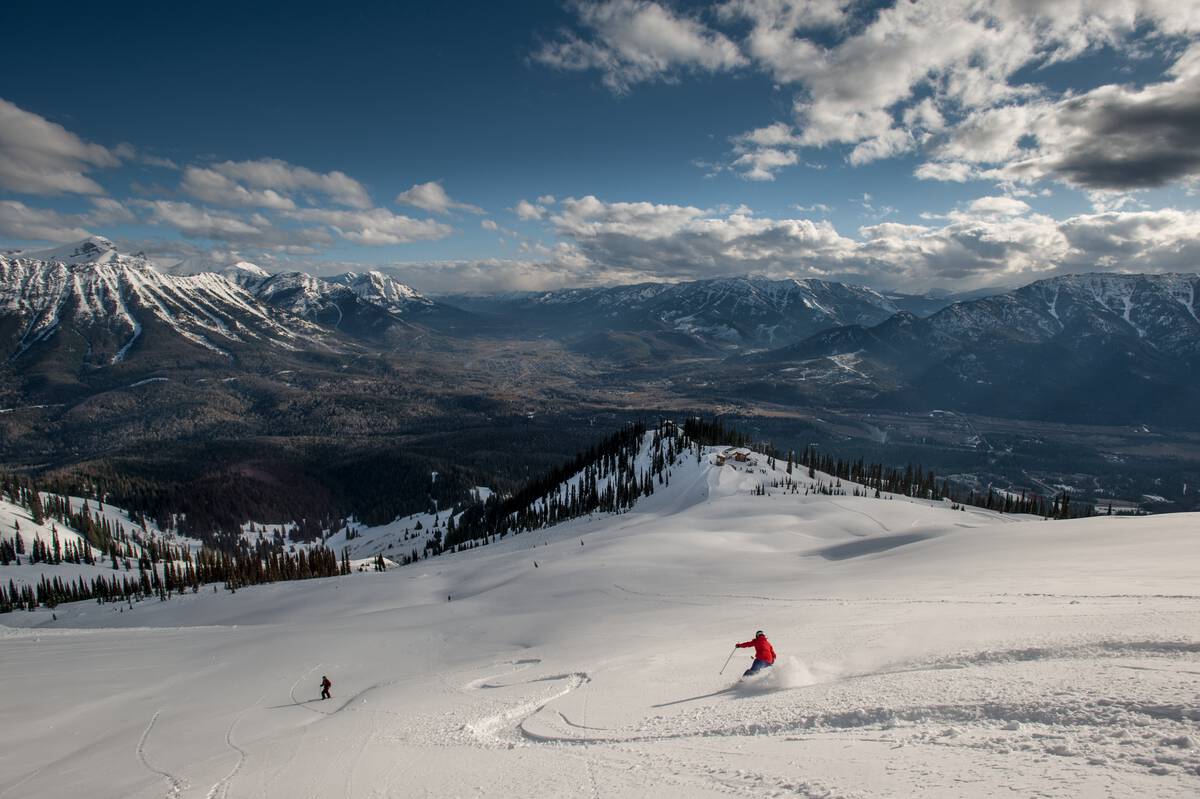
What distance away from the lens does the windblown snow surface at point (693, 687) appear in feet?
34.2

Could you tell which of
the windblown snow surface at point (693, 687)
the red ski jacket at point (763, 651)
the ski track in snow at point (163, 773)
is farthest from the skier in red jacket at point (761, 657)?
the ski track in snow at point (163, 773)

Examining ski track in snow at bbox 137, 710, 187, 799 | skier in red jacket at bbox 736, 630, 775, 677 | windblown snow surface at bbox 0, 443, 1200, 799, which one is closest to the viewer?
windblown snow surface at bbox 0, 443, 1200, 799

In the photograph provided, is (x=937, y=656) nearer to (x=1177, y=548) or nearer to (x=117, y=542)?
(x=1177, y=548)

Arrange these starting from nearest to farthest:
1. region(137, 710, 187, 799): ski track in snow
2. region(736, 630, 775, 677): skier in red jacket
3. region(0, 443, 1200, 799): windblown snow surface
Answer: region(0, 443, 1200, 799): windblown snow surface
region(736, 630, 775, 677): skier in red jacket
region(137, 710, 187, 799): ski track in snow

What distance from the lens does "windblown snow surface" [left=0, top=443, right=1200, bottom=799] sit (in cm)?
1043

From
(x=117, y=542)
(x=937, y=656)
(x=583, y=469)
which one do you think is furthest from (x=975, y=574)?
(x=117, y=542)

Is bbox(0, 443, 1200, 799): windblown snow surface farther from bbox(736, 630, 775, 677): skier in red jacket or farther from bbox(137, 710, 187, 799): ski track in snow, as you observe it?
bbox(736, 630, 775, 677): skier in red jacket

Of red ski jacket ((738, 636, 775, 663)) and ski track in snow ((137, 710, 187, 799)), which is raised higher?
red ski jacket ((738, 636, 775, 663))

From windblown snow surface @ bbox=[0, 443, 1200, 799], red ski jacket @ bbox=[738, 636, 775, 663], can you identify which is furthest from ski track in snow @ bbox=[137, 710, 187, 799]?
red ski jacket @ bbox=[738, 636, 775, 663]

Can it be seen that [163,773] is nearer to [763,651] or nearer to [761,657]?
[761,657]

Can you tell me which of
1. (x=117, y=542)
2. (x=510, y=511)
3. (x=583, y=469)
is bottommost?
(x=117, y=542)

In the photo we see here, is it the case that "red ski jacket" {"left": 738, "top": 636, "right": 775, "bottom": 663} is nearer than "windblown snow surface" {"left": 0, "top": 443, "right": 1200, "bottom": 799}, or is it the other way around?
"windblown snow surface" {"left": 0, "top": 443, "right": 1200, "bottom": 799}

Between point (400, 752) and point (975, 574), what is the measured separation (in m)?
29.8

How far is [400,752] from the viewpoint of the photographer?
17.8 m
